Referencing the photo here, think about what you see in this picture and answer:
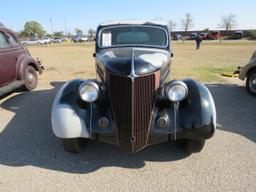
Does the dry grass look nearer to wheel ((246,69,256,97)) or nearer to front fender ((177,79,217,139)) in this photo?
wheel ((246,69,256,97))

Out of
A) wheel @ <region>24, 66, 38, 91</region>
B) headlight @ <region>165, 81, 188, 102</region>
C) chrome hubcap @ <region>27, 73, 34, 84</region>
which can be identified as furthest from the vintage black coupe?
chrome hubcap @ <region>27, 73, 34, 84</region>

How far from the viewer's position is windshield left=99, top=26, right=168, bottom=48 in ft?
16.4

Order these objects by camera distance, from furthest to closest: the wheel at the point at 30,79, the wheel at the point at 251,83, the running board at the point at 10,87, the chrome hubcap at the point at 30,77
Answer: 1. the chrome hubcap at the point at 30,77
2. the wheel at the point at 30,79
3. the wheel at the point at 251,83
4. the running board at the point at 10,87

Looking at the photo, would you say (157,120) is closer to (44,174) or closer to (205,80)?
(44,174)

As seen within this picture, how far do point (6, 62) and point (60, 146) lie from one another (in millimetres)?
3621

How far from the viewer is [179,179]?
3.25m

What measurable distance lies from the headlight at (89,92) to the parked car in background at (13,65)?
12.4ft

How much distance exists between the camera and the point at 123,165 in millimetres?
3596

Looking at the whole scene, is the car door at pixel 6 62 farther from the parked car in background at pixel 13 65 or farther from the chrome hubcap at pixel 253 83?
the chrome hubcap at pixel 253 83

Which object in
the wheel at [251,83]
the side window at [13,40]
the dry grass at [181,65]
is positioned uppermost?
the side window at [13,40]

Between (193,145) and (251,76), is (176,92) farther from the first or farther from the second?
(251,76)

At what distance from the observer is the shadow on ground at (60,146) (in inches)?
144

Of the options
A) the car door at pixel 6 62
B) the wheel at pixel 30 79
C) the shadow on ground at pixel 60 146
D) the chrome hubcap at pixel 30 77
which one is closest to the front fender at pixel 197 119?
the shadow on ground at pixel 60 146

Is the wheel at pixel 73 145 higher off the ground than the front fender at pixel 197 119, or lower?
lower
